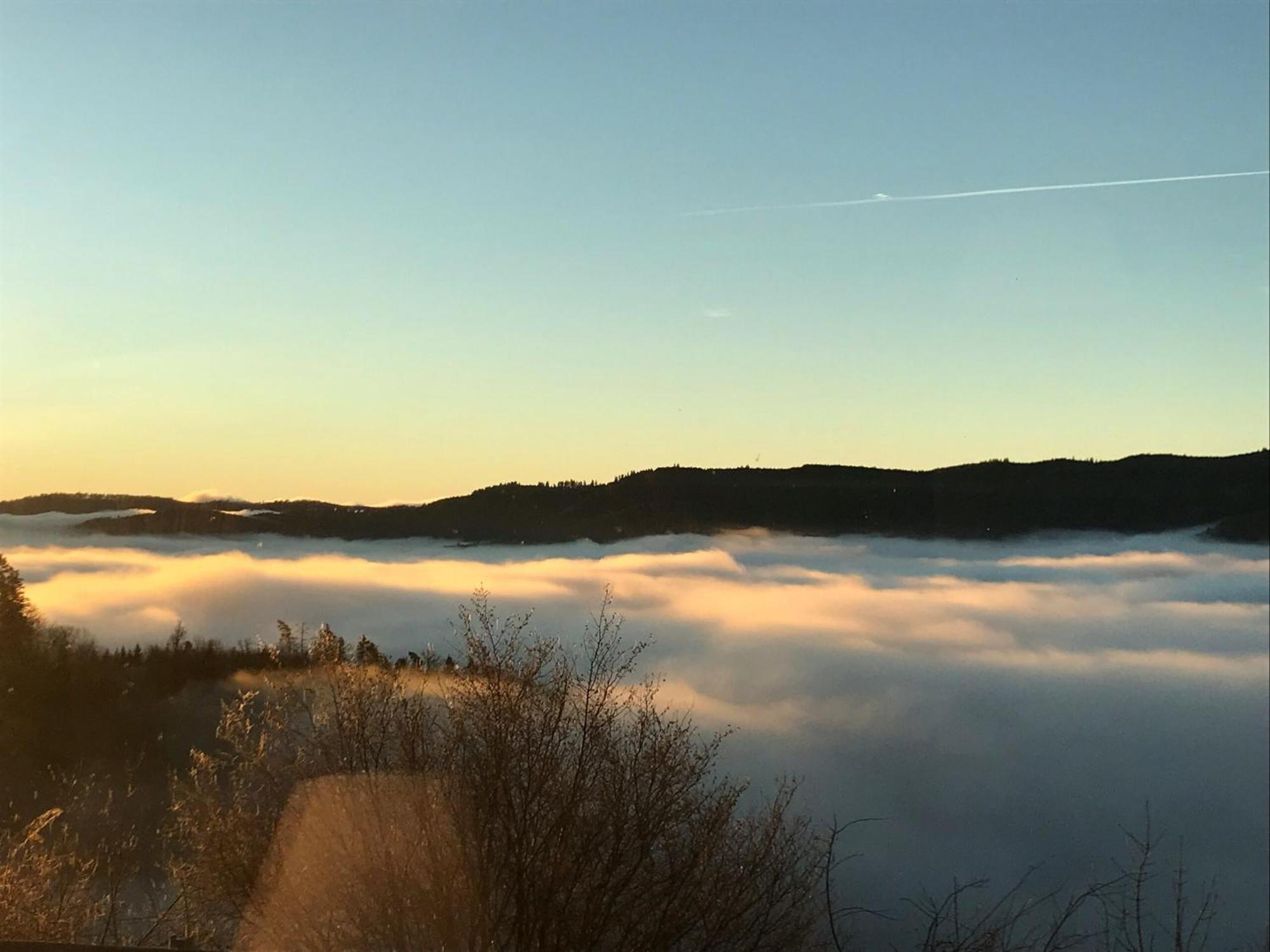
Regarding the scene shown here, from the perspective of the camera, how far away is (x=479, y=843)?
12836 mm

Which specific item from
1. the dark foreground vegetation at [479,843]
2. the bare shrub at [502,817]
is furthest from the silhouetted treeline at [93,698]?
the bare shrub at [502,817]

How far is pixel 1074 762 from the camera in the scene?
97938mm

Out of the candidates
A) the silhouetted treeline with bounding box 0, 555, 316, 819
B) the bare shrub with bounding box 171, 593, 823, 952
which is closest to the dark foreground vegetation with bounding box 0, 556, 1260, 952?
the bare shrub with bounding box 171, 593, 823, 952

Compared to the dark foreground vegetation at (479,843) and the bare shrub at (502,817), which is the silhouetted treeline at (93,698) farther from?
the bare shrub at (502,817)

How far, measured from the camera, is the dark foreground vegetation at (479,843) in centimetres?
1265

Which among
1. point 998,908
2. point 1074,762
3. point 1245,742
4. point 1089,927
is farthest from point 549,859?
point 1245,742

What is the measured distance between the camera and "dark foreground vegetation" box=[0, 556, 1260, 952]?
12648 millimetres

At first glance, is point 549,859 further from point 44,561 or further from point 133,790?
point 44,561

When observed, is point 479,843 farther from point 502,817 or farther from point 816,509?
point 816,509

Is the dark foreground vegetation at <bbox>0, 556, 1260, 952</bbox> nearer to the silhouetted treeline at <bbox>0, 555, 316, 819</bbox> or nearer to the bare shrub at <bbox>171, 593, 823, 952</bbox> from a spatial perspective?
the bare shrub at <bbox>171, 593, 823, 952</bbox>

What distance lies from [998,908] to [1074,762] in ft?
297

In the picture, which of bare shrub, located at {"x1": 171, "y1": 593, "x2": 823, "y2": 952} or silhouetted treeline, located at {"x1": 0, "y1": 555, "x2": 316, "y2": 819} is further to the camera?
silhouetted treeline, located at {"x1": 0, "y1": 555, "x2": 316, "y2": 819}

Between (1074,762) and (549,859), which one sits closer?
(549,859)

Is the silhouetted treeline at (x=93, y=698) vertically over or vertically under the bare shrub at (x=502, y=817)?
under
